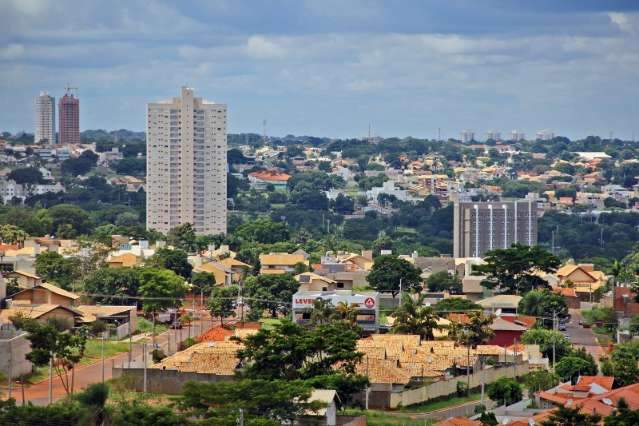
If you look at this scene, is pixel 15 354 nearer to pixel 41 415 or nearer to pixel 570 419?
pixel 41 415

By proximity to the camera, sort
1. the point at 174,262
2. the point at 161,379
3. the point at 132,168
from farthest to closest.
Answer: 1. the point at 132,168
2. the point at 174,262
3. the point at 161,379

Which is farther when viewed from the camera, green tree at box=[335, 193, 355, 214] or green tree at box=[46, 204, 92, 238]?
green tree at box=[335, 193, 355, 214]

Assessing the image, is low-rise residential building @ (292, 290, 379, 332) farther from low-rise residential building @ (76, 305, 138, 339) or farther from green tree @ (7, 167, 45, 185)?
green tree @ (7, 167, 45, 185)

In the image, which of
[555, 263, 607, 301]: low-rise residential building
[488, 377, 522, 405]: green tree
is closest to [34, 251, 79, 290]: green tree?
[555, 263, 607, 301]: low-rise residential building

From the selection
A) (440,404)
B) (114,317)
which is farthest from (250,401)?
(114,317)

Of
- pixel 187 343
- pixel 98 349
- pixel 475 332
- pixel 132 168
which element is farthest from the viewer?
pixel 132 168

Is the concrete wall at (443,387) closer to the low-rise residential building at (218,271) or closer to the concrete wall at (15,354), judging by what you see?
the concrete wall at (15,354)

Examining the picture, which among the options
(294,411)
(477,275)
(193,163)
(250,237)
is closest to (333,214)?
(193,163)

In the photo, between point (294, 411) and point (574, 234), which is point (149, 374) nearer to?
point (294, 411)
